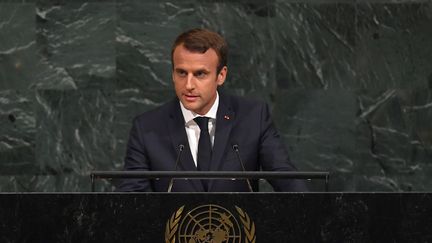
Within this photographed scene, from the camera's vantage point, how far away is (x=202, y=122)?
4242 mm

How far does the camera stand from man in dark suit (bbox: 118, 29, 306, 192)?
13.3 feet

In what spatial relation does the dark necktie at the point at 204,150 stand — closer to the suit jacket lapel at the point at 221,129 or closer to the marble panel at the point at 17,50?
the suit jacket lapel at the point at 221,129

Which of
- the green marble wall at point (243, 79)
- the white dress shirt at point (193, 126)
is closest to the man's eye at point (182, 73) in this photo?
the white dress shirt at point (193, 126)

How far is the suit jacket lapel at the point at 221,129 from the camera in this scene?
4129 millimetres

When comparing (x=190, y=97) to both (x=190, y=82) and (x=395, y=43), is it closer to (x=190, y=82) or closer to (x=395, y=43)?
(x=190, y=82)

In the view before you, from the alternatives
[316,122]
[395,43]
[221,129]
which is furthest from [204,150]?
[395,43]

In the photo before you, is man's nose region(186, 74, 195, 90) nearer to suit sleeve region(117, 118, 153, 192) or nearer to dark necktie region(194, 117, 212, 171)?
dark necktie region(194, 117, 212, 171)
